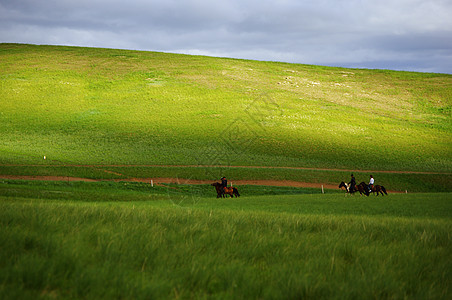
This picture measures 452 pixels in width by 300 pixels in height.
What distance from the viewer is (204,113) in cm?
7850

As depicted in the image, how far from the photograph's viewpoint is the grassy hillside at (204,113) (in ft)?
194

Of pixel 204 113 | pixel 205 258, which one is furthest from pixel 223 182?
pixel 204 113

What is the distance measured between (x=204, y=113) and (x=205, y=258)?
73.2 metres

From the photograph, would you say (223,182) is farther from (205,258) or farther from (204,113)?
(204,113)

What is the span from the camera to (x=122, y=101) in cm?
8406

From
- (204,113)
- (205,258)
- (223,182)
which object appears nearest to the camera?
(205,258)

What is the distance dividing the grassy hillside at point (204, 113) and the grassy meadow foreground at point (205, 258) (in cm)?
3063

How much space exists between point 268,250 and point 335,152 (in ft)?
192

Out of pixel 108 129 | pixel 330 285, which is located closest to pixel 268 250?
pixel 330 285

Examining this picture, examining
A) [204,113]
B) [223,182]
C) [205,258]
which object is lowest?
[223,182]

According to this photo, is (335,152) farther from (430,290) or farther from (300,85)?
(430,290)

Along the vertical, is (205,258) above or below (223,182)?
above

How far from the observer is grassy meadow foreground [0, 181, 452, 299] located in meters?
4.95

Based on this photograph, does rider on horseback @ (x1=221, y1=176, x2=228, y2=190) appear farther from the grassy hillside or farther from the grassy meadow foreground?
the grassy meadow foreground
